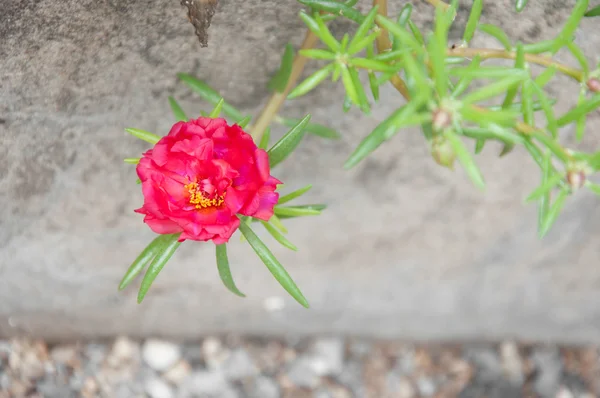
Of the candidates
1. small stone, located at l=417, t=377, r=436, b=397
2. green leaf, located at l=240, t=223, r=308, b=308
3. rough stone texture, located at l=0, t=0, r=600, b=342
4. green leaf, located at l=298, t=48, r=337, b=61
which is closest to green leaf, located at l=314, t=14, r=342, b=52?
green leaf, located at l=298, t=48, r=337, b=61

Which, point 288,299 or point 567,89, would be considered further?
point 288,299

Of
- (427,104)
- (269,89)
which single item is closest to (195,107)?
(269,89)

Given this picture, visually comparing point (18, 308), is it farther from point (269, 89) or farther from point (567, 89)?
point (567, 89)

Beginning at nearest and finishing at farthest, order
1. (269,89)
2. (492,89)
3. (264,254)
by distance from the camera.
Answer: (492,89) < (264,254) < (269,89)

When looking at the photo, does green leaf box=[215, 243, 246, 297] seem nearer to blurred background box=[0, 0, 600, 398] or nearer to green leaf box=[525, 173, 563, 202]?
blurred background box=[0, 0, 600, 398]

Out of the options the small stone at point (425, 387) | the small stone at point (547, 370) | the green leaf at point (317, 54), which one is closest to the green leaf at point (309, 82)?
the green leaf at point (317, 54)

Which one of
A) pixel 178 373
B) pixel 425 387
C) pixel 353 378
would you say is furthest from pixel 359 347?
pixel 178 373

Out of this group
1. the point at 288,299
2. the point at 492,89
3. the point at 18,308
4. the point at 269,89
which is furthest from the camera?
the point at 288,299

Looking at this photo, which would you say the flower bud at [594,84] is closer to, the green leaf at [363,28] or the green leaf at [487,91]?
the green leaf at [487,91]
